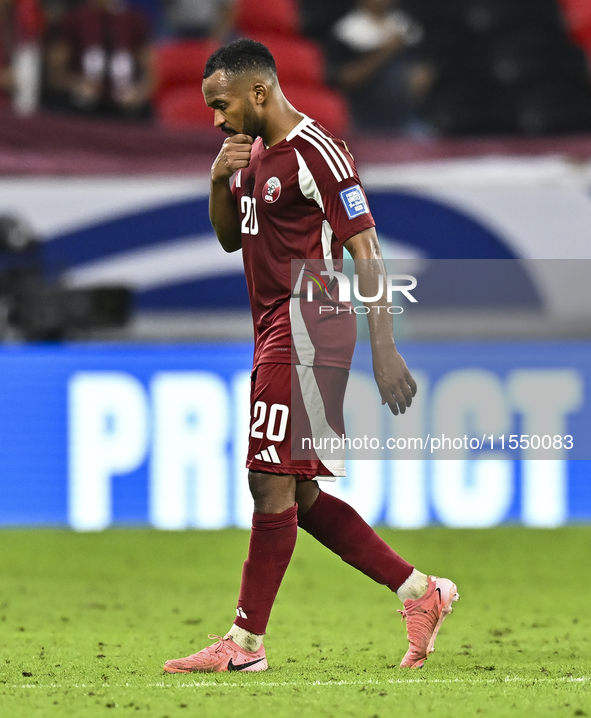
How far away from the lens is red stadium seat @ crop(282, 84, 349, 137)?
28.2ft

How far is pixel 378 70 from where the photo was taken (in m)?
9.22

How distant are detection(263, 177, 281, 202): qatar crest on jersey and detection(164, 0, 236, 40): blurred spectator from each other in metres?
5.98

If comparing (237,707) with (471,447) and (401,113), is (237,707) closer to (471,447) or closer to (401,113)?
(471,447)

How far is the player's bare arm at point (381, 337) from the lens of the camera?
3.12 metres

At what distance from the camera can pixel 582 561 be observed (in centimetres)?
554

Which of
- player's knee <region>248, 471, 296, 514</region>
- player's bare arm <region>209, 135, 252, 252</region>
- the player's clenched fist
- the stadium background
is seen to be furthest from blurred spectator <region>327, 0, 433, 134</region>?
player's knee <region>248, 471, 296, 514</region>

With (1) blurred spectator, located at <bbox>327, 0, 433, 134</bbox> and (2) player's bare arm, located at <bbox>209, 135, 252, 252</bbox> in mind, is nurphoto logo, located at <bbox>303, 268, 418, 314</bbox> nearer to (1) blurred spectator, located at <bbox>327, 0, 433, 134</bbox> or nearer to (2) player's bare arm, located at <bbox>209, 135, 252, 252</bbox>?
(2) player's bare arm, located at <bbox>209, 135, 252, 252</bbox>

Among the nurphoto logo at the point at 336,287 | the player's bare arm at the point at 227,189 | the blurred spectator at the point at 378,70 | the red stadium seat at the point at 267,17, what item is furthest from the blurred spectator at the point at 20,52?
the nurphoto logo at the point at 336,287

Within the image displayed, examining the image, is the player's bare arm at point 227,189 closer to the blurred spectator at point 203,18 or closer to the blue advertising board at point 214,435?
the blue advertising board at point 214,435

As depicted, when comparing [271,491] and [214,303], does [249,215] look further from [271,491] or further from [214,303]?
[214,303]

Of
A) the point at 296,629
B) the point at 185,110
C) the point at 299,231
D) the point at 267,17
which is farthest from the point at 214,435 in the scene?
the point at 267,17

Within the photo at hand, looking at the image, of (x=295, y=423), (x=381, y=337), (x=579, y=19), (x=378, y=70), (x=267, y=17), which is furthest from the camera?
(x=579, y=19)

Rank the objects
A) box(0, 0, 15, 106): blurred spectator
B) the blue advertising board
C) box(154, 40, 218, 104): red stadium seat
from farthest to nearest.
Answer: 1. box(154, 40, 218, 104): red stadium seat
2. box(0, 0, 15, 106): blurred spectator
3. the blue advertising board

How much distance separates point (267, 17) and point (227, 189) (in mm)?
6777
